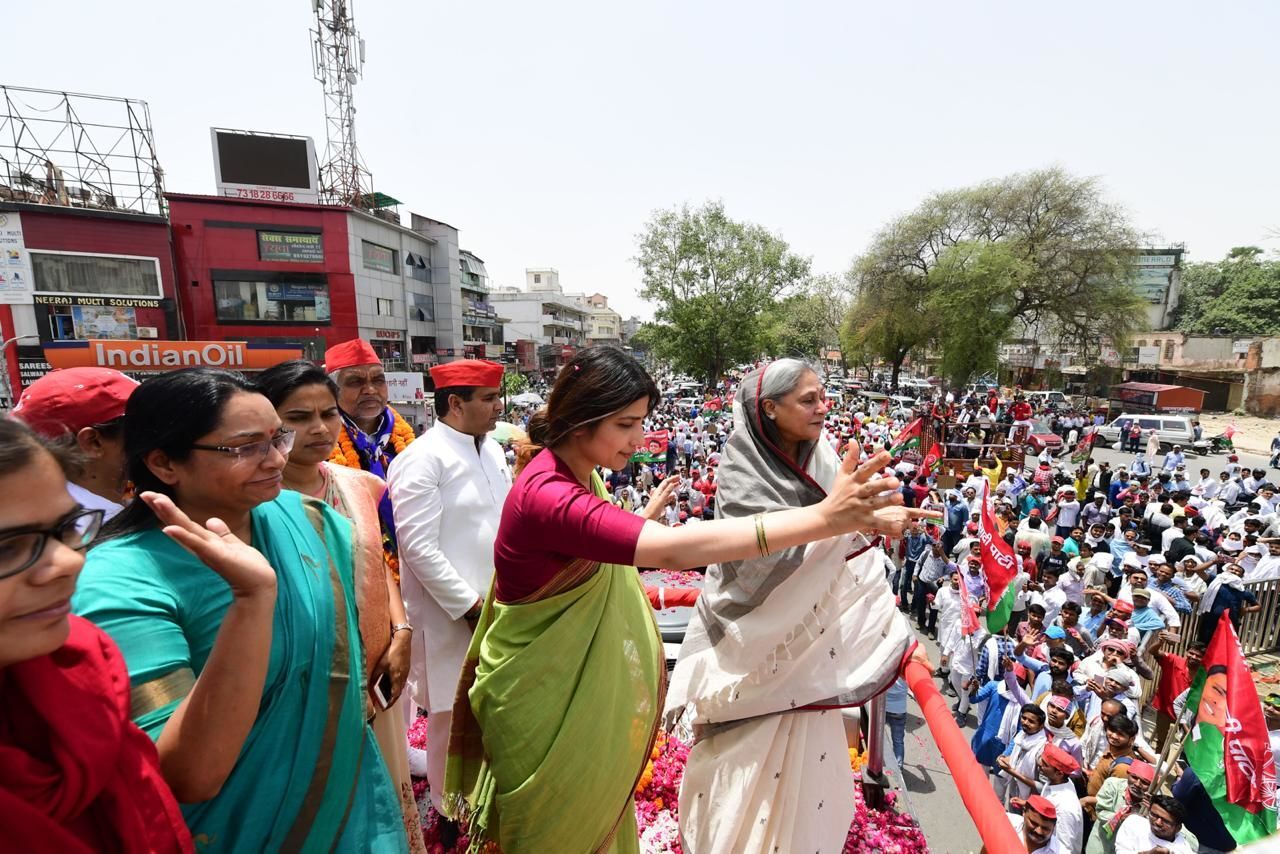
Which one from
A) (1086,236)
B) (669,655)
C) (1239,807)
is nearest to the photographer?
(1239,807)

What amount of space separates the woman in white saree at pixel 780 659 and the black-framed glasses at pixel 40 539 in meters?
1.39

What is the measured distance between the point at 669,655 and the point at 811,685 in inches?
133

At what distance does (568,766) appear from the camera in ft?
5.31

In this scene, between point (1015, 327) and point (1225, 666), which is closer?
point (1225, 666)

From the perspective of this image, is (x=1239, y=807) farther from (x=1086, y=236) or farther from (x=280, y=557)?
(x=1086, y=236)

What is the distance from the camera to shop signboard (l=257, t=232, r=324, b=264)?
28.0 metres

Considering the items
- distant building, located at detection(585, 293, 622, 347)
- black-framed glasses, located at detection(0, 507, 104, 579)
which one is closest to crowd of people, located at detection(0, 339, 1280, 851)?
black-framed glasses, located at detection(0, 507, 104, 579)

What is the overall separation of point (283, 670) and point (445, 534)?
4.27ft

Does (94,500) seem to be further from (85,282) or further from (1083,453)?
(85,282)

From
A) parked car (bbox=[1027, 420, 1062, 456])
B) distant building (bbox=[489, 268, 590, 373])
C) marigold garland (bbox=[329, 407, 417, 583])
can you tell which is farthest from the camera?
distant building (bbox=[489, 268, 590, 373])

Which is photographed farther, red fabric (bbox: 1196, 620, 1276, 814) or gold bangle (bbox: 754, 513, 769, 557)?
red fabric (bbox: 1196, 620, 1276, 814)

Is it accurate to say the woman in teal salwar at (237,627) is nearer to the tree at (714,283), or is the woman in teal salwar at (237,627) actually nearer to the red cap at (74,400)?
the red cap at (74,400)

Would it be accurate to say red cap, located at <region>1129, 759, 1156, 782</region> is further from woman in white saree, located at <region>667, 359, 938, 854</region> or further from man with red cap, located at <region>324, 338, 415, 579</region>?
man with red cap, located at <region>324, 338, 415, 579</region>

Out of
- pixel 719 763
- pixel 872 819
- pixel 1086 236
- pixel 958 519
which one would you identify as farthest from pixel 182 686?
pixel 1086 236
